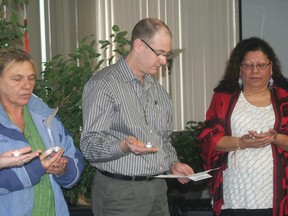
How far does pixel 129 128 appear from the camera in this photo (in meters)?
2.84

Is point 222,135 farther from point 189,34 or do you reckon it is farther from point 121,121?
point 189,34

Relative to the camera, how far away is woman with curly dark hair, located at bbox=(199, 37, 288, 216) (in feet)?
10.7

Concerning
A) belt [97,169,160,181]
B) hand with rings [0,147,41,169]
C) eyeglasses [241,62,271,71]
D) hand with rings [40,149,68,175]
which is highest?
eyeglasses [241,62,271,71]

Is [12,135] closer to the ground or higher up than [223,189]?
higher up

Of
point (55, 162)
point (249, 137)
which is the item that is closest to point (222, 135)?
point (249, 137)

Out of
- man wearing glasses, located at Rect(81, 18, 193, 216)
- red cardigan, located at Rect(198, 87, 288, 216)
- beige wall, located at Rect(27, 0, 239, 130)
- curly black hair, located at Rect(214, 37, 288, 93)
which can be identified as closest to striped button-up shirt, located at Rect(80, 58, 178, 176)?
man wearing glasses, located at Rect(81, 18, 193, 216)

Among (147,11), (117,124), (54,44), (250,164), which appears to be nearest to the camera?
(117,124)

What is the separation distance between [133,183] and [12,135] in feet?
2.19

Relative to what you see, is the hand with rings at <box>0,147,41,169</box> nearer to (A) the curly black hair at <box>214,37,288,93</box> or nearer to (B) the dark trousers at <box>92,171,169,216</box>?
(B) the dark trousers at <box>92,171,169,216</box>

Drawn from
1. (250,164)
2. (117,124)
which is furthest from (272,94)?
(117,124)

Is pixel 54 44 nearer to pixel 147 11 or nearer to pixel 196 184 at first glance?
pixel 147 11

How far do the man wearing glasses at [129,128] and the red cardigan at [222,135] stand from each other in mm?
429

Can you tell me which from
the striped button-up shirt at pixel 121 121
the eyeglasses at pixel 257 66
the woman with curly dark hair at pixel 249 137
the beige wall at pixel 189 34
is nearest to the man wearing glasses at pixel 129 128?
the striped button-up shirt at pixel 121 121

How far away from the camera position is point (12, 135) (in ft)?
8.29
